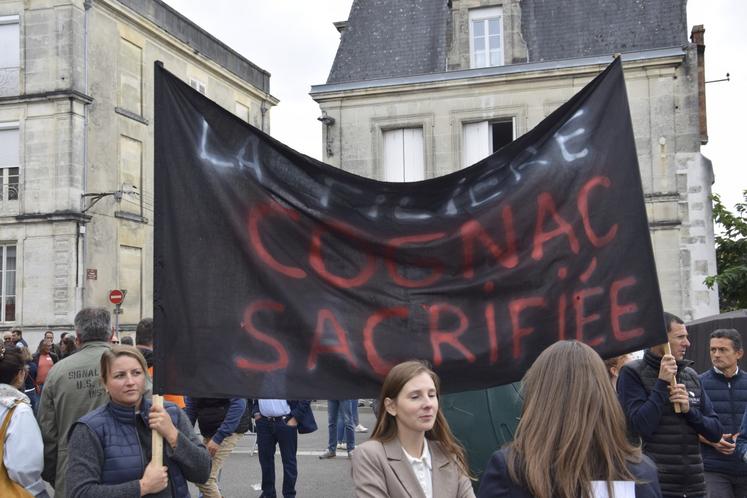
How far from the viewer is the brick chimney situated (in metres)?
20.1

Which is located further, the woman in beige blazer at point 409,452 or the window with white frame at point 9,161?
the window with white frame at point 9,161

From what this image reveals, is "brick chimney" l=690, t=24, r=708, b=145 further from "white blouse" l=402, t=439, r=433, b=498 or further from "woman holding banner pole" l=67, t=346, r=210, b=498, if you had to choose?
"woman holding banner pole" l=67, t=346, r=210, b=498

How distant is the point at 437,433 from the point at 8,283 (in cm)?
2408

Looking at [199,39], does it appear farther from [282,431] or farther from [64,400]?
[64,400]

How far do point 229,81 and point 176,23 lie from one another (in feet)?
12.2

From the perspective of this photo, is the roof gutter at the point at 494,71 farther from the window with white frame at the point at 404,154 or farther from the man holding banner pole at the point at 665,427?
the man holding banner pole at the point at 665,427

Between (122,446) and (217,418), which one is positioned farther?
(217,418)

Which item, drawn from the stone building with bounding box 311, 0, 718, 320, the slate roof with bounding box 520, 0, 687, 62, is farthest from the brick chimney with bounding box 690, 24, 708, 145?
the slate roof with bounding box 520, 0, 687, 62

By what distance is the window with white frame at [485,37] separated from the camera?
2014cm

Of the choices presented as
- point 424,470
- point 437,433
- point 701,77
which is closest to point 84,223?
point 701,77

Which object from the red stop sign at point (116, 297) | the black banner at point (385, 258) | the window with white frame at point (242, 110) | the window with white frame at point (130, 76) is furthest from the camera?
the window with white frame at point (242, 110)

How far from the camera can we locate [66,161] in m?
24.5

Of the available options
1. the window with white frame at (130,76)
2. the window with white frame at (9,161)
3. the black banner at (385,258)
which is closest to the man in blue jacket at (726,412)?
the black banner at (385,258)

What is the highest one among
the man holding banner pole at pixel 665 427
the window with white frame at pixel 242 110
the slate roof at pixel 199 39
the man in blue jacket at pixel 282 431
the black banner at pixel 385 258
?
the slate roof at pixel 199 39
